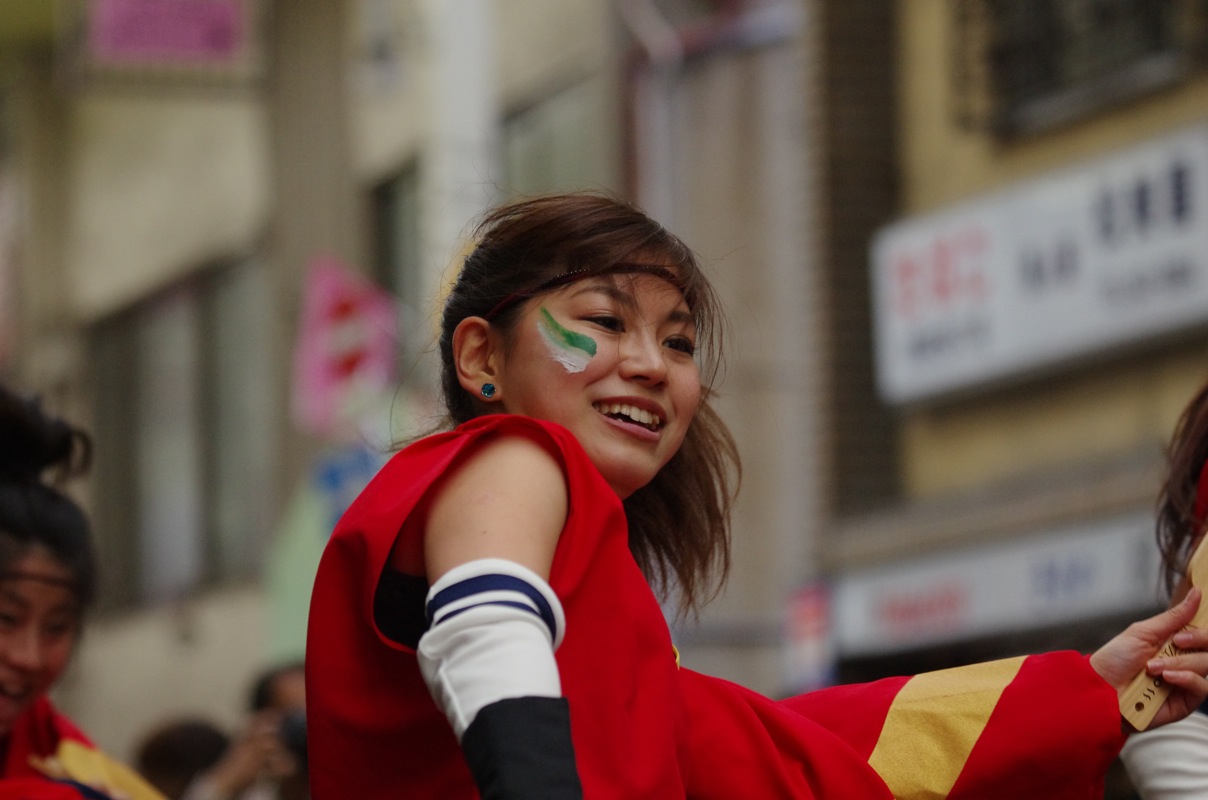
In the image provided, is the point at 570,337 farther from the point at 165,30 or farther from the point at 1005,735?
the point at 165,30

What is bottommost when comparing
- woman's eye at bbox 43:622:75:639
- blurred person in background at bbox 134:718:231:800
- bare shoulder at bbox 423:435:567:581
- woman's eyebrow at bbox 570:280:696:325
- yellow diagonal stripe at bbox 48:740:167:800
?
blurred person in background at bbox 134:718:231:800

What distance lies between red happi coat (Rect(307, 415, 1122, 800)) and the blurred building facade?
76 cm

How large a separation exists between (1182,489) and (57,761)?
5.94 feet

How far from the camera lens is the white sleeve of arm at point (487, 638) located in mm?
2055

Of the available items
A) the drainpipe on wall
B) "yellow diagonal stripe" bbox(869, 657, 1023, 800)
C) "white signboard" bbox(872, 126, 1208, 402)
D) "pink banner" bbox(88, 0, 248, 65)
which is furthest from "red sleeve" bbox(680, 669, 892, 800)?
"pink banner" bbox(88, 0, 248, 65)

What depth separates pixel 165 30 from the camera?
553 inches

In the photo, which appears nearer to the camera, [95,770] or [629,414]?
[629,414]

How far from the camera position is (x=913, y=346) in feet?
33.6

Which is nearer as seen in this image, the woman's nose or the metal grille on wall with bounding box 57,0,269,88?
the woman's nose

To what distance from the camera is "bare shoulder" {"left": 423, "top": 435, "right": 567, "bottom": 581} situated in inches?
85.3

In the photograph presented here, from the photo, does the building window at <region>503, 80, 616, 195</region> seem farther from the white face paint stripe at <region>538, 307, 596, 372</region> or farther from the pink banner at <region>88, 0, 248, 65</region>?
the white face paint stripe at <region>538, 307, 596, 372</region>

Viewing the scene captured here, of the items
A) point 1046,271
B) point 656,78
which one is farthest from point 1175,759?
point 656,78

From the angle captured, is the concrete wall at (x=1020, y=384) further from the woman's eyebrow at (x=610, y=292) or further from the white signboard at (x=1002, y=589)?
the woman's eyebrow at (x=610, y=292)

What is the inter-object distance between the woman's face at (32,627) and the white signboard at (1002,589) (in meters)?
5.33
